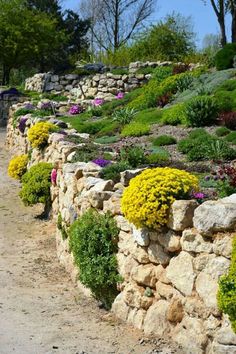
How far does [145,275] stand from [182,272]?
2.09ft

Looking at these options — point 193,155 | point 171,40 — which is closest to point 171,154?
point 193,155

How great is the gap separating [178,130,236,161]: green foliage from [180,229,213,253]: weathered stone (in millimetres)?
4479

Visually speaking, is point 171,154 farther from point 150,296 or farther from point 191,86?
point 191,86

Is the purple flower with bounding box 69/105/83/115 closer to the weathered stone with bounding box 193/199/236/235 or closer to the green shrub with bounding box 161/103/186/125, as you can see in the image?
the green shrub with bounding box 161/103/186/125

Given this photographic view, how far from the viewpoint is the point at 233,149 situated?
960 centimetres

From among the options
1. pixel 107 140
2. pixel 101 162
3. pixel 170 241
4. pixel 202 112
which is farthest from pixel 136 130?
pixel 170 241

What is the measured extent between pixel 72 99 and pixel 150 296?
1785cm

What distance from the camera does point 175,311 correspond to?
5082mm

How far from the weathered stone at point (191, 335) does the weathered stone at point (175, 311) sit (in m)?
0.06

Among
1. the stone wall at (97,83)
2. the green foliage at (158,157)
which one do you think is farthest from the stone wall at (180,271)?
the stone wall at (97,83)

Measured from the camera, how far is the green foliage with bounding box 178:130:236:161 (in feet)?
30.7

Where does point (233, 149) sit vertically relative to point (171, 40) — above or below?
below

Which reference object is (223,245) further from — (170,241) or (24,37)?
(24,37)

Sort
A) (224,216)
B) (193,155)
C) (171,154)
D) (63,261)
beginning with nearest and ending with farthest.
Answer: (224,216), (63,261), (193,155), (171,154)
